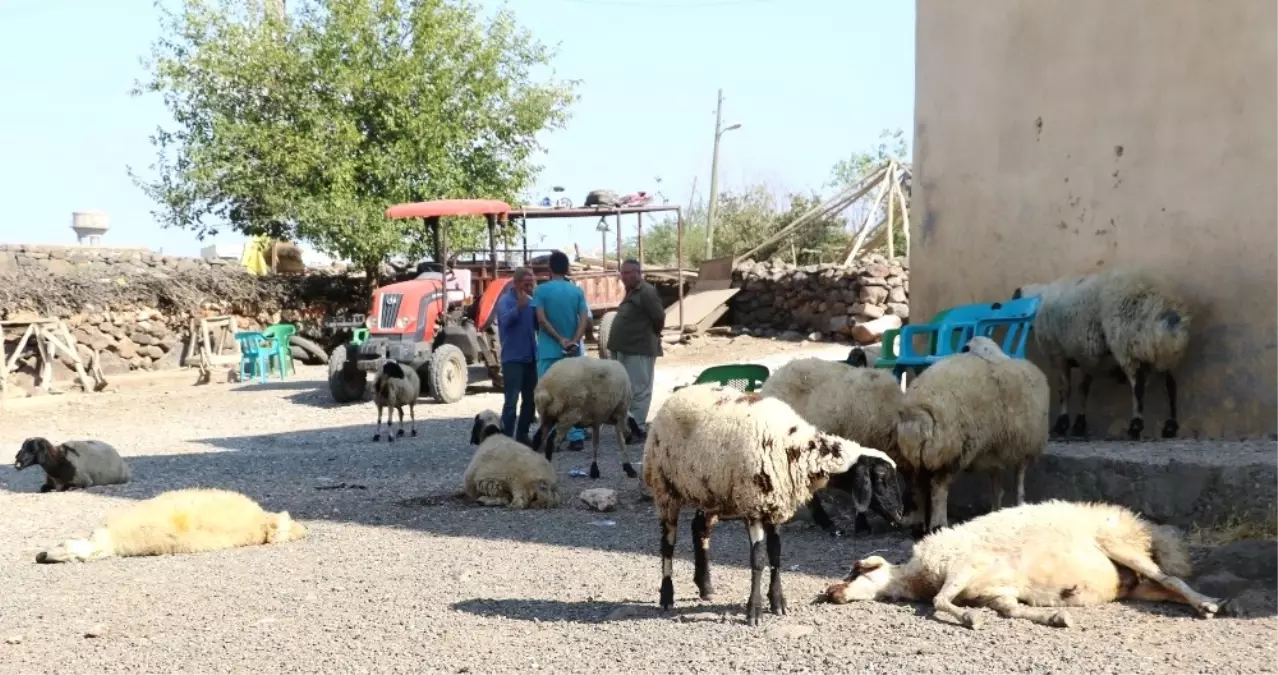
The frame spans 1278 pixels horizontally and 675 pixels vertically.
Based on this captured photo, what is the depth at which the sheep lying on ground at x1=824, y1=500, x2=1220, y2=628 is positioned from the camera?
5.68 m

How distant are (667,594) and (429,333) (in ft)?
43.0

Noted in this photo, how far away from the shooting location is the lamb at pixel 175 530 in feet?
25.8

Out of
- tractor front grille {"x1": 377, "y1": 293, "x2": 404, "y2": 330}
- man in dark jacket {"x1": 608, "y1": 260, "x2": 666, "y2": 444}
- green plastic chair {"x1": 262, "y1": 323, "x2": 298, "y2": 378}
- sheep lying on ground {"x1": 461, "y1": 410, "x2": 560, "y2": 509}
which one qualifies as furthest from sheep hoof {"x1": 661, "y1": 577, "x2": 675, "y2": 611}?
green plastic chair {"x1": 262, "y1": 323, "x2": 298, "y2": 378}

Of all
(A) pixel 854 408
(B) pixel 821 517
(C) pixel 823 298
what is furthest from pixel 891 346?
(C) pixel 823 298

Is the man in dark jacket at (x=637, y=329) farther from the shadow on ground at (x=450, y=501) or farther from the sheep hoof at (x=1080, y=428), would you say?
the sheep hoof at (x=1080, y=428)

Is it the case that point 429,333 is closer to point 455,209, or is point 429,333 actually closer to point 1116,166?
point 455,209

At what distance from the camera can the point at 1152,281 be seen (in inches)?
354

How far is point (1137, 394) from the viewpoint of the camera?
29.8ft

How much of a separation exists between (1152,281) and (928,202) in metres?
2.78

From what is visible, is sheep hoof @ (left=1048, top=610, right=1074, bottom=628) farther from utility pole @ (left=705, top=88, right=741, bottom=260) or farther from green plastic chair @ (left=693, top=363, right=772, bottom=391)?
utility pole @ (left=705, top=88, right=741, bottom=260)

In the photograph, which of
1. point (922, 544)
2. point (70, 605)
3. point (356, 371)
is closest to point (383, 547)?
point (70, 605)

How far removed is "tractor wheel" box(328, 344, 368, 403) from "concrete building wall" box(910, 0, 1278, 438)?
30.8 ft

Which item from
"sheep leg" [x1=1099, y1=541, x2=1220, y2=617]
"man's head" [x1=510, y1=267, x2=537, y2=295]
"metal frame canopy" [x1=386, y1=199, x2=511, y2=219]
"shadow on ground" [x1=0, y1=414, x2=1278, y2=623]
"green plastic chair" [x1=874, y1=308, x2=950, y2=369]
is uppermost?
"metal frame canopy" [x1=386, y1=199, x2=511, y2=219]

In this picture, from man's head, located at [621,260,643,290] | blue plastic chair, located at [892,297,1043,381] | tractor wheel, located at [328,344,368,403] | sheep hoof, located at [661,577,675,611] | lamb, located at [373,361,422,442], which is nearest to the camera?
sheep hoof, located at [661,577,675,611]
